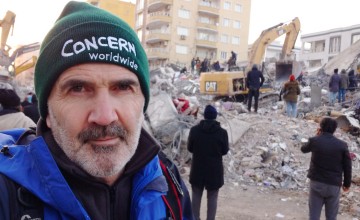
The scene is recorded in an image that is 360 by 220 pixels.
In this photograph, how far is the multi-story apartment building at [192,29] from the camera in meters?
50.1

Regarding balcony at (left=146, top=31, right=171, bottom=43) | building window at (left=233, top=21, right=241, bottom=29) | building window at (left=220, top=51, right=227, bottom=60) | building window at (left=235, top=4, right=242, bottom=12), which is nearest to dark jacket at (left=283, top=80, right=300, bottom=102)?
balcony at (left=146, top=31, right=171, bottom=43)

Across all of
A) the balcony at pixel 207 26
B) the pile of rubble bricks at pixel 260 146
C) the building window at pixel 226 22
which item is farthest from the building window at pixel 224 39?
the pile of rubble bricks at pixel 260 146

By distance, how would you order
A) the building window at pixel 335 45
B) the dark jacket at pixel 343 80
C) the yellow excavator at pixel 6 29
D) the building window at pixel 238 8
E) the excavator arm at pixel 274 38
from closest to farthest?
the dark jacket at pixel 343 80 → the excavator arm at pixel 274 38 → the yellow excavator at pixel 6 29 → the building window at pixel 335 45 → the building window at pixel 238 8

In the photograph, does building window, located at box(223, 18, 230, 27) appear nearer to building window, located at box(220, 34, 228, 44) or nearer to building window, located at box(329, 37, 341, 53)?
building window, located at box(220, 34, 228, 44)

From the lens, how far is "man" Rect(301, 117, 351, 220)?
4.81m

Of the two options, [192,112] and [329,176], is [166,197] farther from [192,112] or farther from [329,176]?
[192,112]

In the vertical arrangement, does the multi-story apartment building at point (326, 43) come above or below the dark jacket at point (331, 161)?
above

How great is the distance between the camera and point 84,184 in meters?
1.38

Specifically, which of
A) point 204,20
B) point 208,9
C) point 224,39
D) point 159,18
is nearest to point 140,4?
point 159,18

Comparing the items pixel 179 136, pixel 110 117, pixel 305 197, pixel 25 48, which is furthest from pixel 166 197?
pixel 25 48

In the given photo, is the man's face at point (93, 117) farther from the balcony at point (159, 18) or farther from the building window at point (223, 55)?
the building window at point (223, 55)

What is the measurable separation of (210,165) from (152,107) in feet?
15.7

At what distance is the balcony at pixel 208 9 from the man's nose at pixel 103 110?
5322 cm

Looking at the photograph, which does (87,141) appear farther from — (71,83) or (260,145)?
(260,145)
